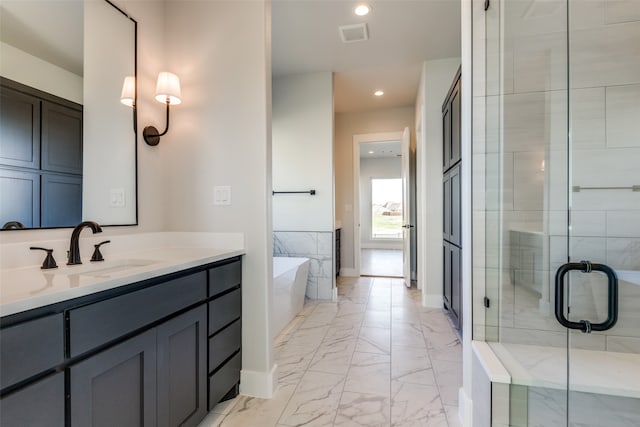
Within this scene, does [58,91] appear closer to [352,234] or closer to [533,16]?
[533,16]

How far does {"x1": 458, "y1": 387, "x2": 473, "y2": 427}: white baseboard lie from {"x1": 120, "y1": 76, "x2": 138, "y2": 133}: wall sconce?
2340mm

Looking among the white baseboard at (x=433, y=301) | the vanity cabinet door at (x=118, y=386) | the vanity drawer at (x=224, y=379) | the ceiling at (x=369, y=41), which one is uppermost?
the ceiling at (x=369, y=41)

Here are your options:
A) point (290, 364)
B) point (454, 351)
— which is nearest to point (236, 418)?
point (290, 364)

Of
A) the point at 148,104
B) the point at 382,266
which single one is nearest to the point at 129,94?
the point at 148,104

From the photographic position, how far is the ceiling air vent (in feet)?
8.85

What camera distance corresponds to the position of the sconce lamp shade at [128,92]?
1618 mm

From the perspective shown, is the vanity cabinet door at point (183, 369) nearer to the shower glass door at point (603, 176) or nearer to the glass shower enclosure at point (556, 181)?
the glass shower enclosure at point (556, 181)

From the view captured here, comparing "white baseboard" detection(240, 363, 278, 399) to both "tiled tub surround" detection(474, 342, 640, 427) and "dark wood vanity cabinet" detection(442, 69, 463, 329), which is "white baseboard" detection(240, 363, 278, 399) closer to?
"tiled tub surround" detection(474, 342, 640, 427)

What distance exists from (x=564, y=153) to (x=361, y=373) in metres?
1.79

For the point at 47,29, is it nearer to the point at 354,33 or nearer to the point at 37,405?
the point at 37,405

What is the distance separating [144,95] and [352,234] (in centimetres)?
365

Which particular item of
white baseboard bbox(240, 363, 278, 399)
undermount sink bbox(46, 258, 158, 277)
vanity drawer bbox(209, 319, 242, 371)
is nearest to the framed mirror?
undermount sink bbox(46, 258, 158, 277)

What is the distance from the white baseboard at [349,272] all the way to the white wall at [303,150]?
1446mm

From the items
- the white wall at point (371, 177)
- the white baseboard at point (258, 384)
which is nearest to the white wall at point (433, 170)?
the white baseboard at point (258, 384)
